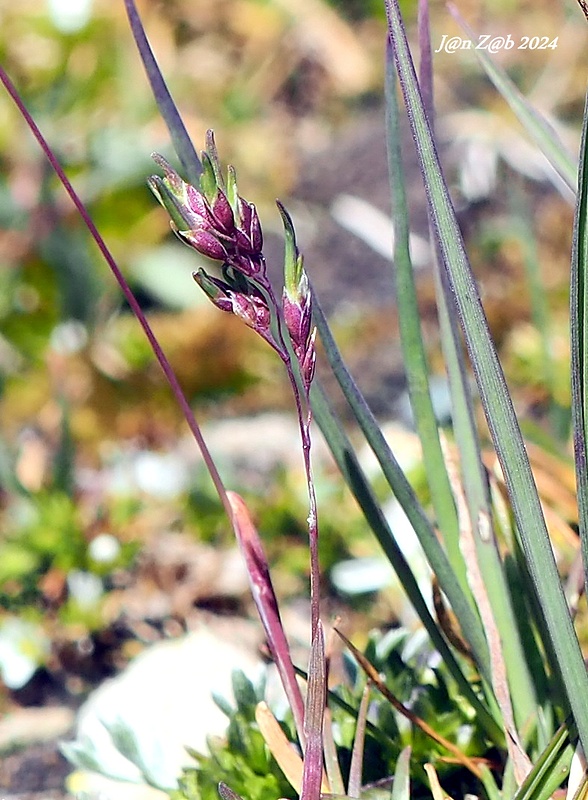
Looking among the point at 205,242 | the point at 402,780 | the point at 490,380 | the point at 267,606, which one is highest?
the point at 205,242

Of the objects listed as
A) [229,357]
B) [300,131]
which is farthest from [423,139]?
[300,131]

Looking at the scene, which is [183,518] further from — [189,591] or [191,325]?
[191,325]

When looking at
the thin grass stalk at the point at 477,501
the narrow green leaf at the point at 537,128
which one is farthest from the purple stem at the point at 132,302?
the narrow green leaf at the point at 537,128

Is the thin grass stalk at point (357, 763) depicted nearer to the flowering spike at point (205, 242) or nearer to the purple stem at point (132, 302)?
the purple stem at point (132, 302)

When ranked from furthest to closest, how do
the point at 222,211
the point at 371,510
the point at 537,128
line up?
the point at 537,128 < the point at 371,510 < the point at 222,211

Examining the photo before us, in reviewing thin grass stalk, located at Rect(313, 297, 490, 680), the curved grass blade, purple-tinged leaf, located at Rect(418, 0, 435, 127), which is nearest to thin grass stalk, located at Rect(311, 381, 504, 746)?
thin grass stalk, located at Rect(313, 297, 490, 680)

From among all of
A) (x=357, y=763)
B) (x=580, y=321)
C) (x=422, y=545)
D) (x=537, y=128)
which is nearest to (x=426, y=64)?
(x=537, y=128)

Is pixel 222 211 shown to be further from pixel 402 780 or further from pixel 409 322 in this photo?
pixel 402 780
